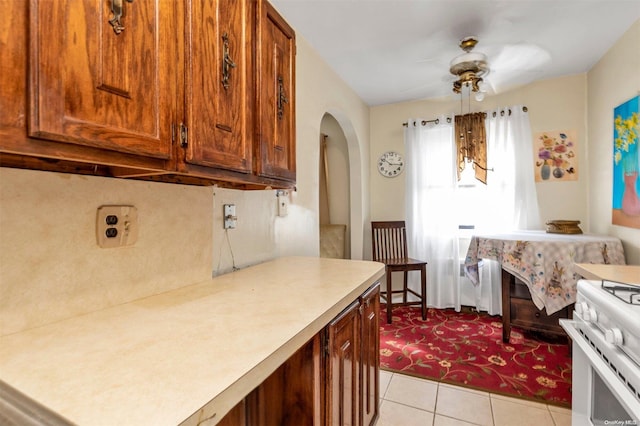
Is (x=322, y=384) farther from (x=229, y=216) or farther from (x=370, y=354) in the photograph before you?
(x=229, y=216)

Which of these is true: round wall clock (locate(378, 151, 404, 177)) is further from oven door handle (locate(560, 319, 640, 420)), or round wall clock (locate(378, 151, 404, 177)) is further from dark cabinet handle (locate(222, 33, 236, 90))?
dark cabinet handle (locate(222, 33, 236, 90))

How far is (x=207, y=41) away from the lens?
976 millimetres

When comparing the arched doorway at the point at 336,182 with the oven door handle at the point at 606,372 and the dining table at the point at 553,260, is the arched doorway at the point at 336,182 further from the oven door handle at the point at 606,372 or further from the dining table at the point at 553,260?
the oven door handle at the point at 606,372

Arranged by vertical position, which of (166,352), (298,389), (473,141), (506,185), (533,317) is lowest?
(533,317)

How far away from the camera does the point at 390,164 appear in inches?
148

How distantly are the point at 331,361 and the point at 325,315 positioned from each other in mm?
182

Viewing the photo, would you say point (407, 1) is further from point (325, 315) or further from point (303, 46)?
point (325, 315)

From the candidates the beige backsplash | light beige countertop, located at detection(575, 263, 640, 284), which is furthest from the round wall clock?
the beige backsplash

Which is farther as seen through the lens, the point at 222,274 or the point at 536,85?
the point at 536,85

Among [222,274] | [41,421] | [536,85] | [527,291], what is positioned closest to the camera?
[41,421]

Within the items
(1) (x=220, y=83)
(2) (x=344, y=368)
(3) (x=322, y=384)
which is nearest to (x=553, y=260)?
(2) (x=344, y=368)

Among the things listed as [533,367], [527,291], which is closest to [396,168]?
[527,291]

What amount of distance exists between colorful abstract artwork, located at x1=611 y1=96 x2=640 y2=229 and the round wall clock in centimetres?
185

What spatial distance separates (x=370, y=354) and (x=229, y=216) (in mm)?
944
